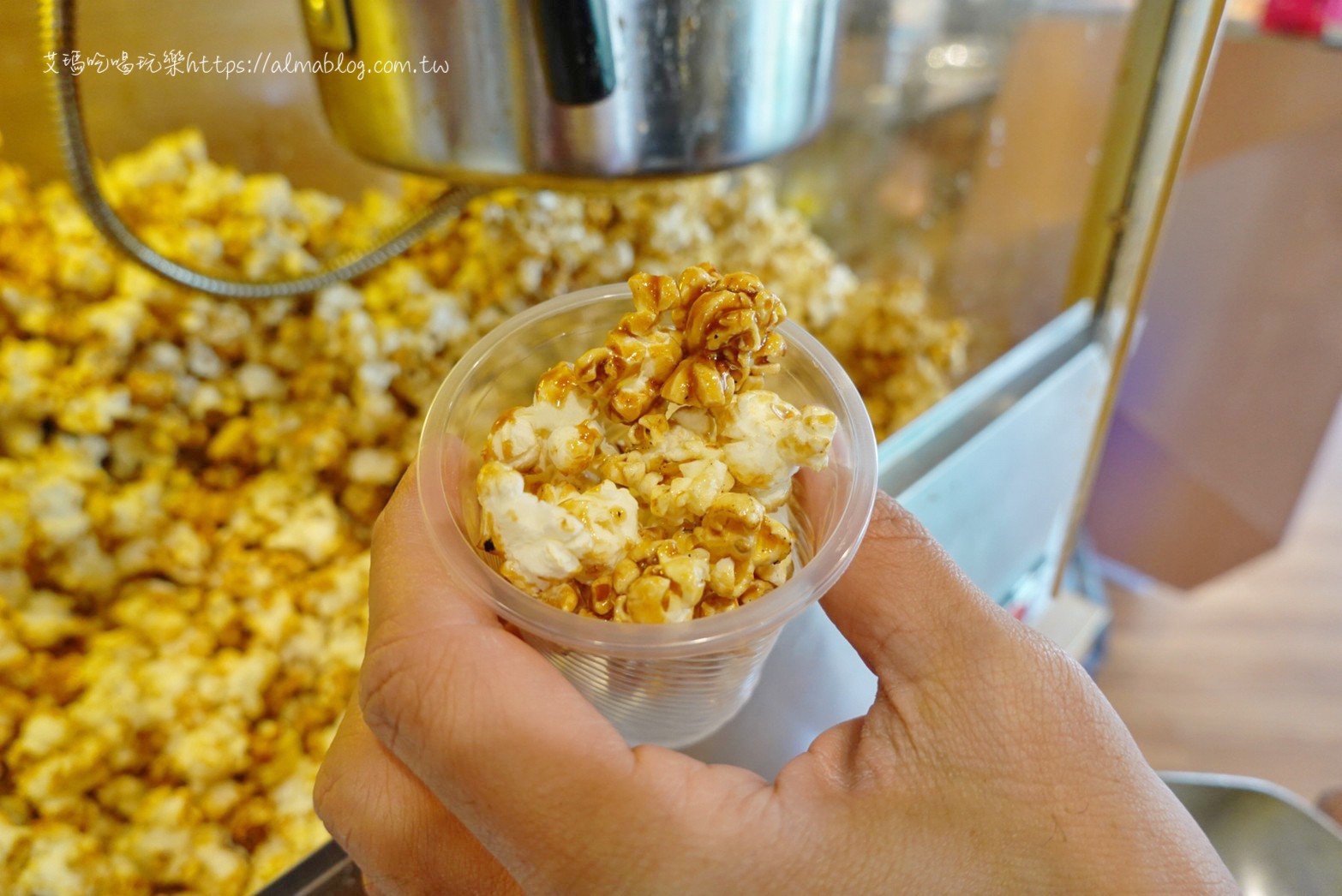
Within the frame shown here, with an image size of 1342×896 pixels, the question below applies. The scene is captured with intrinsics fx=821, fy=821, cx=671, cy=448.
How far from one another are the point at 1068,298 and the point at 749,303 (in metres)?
0.75

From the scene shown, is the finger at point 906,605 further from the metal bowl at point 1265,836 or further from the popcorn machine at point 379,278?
the metal bowl at point 1265,836

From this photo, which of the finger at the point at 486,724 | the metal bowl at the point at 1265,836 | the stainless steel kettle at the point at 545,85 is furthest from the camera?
the metal bowl at the point at 1265,836

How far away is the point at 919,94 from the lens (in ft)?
3.87

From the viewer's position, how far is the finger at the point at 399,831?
0.47 meters

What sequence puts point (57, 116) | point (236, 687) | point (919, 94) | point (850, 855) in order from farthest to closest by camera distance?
point (919, 94), point (236, 687), point (57, 116), point (850, 855)

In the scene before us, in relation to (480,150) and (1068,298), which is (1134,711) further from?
(480,150)

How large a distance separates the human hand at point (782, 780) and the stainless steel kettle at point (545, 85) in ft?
1.15

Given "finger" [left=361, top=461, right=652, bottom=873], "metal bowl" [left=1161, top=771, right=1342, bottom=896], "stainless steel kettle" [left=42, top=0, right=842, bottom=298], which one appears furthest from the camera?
"metal bowl" [left=1161, top=771, right=1342, bottom=896]

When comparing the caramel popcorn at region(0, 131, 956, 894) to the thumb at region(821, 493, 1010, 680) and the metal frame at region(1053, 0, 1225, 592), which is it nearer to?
the thumb at region(821, 493, 1010, 680)

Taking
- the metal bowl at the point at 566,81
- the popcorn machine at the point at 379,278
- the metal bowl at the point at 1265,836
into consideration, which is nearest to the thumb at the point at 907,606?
the popcorn machine at the point at 379,278

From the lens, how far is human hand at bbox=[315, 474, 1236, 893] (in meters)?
0.40

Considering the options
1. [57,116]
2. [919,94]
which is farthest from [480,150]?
[919,94]

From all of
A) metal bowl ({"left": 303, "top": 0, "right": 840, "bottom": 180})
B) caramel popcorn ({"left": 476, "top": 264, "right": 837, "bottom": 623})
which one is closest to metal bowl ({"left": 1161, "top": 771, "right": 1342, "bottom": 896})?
caramel popcorn ({"left": 476, "top": 264, "right": 837, "bottom": 623})

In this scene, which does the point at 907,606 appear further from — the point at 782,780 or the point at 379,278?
the point at 379,278
